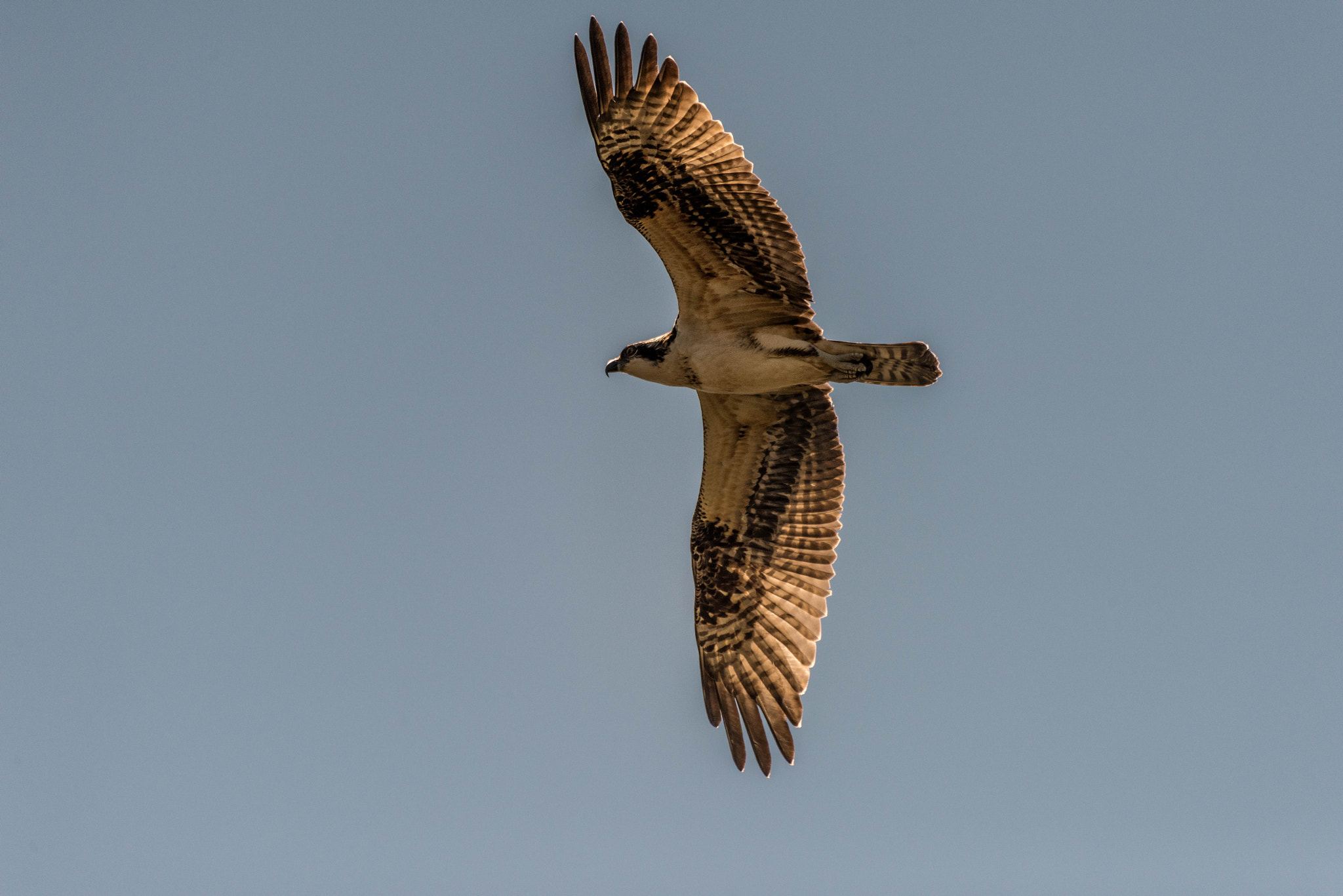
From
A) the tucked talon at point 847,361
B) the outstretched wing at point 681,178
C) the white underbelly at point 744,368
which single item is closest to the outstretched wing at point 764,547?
the white underbelly at point 744,368

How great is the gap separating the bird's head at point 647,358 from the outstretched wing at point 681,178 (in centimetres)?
83

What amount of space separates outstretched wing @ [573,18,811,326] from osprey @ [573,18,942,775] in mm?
11

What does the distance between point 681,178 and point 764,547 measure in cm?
371

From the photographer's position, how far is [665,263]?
30.9 feet

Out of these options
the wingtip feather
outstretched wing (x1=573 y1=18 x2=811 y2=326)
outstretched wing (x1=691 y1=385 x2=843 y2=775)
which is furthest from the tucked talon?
the wingtip feather

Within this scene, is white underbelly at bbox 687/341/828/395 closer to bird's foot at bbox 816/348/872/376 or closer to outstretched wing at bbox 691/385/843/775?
bird's foot at bbox 816/348/872/376

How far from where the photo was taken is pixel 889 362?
9.28 m

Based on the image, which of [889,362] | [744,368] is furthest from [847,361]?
[744,368]

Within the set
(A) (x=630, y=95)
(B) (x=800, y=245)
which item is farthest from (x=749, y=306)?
(A) (x=630, y=95)

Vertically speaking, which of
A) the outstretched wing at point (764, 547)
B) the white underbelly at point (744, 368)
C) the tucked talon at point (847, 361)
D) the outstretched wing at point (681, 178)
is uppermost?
the outstretched wing at point (681, 178)

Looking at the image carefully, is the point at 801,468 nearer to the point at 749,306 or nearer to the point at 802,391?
the point at 802,391

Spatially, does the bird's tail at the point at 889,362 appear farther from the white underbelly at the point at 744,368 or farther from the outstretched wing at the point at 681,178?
the outstretched wing at the point at 681,178

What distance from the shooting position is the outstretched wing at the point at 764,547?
10438 mm

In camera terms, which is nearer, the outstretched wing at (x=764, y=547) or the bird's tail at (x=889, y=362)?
the bird's tail at (x=889, y=362)
